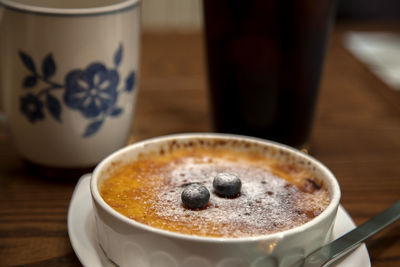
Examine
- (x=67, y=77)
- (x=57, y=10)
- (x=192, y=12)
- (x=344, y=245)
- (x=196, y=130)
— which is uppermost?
(x=57, y=10)

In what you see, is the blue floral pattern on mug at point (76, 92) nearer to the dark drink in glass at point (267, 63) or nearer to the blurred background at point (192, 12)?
the dark drink in glass at point (267, 63)

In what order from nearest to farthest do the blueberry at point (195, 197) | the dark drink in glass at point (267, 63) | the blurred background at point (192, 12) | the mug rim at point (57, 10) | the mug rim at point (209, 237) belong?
the mug rim at point (209, 237)
the blueberry at point (195, 197)
the mug rim at point (57, 10)
the dark drink in glass at point (267, 63)
the blurred background at point (192, 12)

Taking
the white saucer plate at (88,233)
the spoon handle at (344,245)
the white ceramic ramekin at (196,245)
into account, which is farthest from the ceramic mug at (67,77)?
the spoon handle at (344,245)

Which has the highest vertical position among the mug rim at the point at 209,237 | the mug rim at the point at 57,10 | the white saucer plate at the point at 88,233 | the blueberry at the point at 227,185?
the mug rim at the point at 57,10

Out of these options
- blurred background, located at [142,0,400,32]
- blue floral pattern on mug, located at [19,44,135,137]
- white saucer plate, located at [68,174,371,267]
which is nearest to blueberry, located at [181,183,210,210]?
white saucer plate, located at [68,174,371,267]

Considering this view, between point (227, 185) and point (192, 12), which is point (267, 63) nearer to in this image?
point (227, 185)

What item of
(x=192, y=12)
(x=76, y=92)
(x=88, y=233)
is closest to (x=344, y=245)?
(x=88, y=233)

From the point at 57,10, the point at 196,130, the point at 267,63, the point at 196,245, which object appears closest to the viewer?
the point at 196,245
